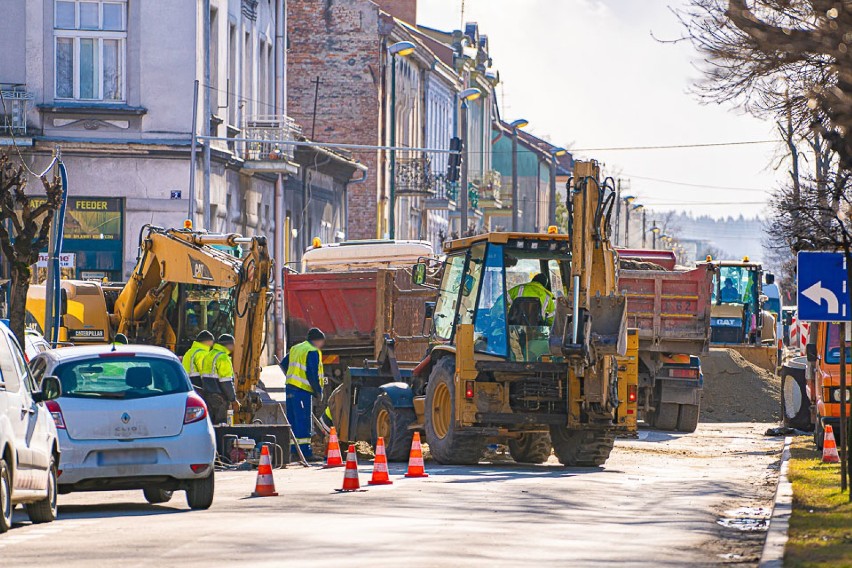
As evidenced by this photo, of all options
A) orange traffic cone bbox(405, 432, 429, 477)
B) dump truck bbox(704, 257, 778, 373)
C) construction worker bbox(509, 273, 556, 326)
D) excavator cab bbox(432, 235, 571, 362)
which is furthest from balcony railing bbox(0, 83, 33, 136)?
orange traffic cone bbox(405, 432, 429, 477)

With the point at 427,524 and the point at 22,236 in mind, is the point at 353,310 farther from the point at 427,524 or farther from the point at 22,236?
the point at 427,524

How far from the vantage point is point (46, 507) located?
14211 mm

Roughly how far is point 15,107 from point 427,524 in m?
25.3

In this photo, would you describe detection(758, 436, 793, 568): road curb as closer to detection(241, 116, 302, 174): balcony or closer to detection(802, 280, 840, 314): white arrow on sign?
detection(802, 280, 840, 314): white arrow on sign

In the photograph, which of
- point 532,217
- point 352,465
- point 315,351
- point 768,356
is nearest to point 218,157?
point 768,356

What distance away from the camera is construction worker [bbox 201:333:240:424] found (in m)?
21.2

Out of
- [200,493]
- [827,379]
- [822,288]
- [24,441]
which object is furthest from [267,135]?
[24,441]

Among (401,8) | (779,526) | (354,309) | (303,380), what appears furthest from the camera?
(401,8)

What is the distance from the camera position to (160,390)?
15438mm

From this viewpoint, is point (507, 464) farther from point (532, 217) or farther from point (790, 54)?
point (532, 217)

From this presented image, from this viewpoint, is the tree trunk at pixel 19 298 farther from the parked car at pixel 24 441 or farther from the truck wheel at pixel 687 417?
the parked car at pixel 24 441

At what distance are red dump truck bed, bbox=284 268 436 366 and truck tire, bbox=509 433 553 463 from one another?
525 cm

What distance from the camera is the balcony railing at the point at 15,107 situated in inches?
1448

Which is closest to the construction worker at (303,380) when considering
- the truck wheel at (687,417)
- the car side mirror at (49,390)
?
the car side mirror at (49,390)
